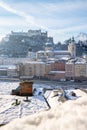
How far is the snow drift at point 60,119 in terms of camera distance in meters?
0.53

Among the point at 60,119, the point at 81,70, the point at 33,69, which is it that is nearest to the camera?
the point at 60,119

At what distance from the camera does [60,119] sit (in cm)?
56

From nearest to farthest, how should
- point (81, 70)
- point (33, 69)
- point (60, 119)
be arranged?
point (60, 119)
point (81, 70)
point (33, 69)

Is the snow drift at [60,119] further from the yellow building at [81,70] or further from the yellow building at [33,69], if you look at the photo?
the yellow building at [33,69]

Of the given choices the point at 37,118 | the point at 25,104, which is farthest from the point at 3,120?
the point at 37,118

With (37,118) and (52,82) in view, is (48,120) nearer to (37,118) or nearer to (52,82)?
(37,118)

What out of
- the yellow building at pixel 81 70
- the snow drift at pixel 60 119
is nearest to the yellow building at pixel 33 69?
the yellow building at pixel 81 70

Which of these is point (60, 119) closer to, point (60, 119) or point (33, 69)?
point (60, 119)

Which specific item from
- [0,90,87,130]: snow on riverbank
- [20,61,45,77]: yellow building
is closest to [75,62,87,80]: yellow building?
[20,61,45,77]: yellow building

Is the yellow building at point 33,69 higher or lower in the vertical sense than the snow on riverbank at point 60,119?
lower

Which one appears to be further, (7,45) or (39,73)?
(7,45)

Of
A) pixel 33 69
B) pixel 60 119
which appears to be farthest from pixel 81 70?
pixel 60 119

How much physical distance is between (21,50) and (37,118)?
1909 inches

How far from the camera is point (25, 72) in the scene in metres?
31.2
